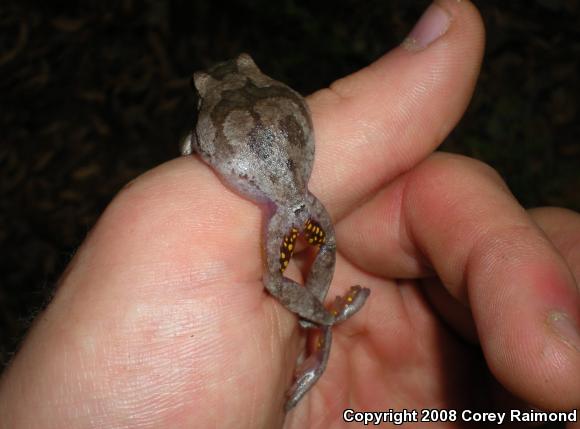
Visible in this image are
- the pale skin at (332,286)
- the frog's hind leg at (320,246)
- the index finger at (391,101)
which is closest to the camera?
the pale skin at (332,286)

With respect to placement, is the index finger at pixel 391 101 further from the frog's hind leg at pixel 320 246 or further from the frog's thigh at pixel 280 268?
the frog's thigh at pixel 280 268

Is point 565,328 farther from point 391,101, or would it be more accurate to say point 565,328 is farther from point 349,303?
point 391,101

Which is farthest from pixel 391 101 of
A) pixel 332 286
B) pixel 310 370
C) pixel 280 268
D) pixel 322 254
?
pixel 310 370

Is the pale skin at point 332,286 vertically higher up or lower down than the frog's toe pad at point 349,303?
higher up

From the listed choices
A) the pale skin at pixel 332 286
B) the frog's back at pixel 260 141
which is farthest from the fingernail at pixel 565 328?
the frog's back at pixel 260 141

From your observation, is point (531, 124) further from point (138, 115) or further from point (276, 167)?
point (276, 167)

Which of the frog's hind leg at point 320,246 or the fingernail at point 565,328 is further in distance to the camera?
the frog's hind leg at point 320,246

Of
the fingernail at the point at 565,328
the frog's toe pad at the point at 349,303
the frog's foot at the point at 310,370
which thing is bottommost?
the frog's foot at the point at 310,370
